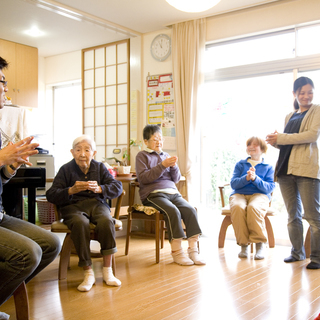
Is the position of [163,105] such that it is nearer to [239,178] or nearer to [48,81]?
[239,178]

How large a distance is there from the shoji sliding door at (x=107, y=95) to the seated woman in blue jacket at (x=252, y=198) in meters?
2.09

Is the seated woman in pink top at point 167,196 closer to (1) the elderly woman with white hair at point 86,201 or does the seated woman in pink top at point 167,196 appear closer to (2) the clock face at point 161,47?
(1) the elderly woman with white hair at point 86,201

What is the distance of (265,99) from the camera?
13.9 feet

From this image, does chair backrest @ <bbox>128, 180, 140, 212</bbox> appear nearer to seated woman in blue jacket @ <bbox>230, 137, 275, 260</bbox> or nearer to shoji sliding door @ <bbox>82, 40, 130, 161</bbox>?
seated woman in blue jacket @ <bbox>230, 137, 275, 260</bbox>

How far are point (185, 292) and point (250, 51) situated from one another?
2.89 meters

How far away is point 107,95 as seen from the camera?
573cm

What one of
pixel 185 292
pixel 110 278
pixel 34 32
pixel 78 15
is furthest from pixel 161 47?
pixel 185 292

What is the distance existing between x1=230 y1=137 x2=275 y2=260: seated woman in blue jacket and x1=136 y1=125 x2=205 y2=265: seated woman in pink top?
0.39 metres

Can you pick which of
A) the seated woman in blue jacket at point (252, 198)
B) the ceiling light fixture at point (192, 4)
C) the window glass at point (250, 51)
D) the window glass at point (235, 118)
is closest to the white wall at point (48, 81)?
the window glass at point (250, 51)

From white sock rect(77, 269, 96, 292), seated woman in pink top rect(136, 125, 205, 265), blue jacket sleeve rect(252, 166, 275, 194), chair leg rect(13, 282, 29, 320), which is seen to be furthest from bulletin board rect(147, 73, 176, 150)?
chair leg rect(13, 282, 29, 320)

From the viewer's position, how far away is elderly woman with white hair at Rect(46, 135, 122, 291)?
257cm

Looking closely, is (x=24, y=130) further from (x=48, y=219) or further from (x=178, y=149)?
(x=178, y=149)

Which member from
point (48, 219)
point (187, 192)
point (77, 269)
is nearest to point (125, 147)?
point (187, 192)

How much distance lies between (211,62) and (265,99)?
0.82 m
